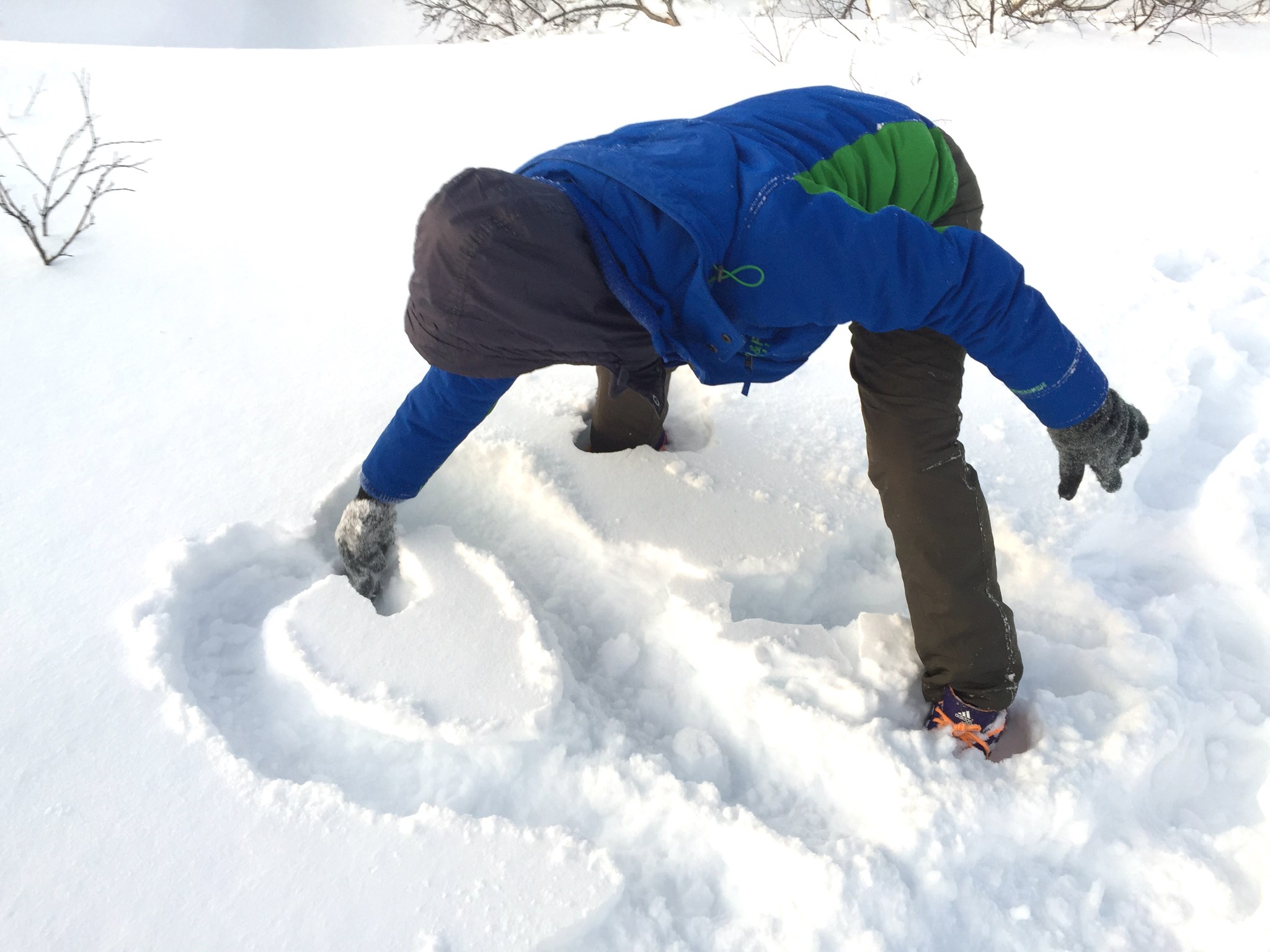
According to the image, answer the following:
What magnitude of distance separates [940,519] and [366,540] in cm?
89

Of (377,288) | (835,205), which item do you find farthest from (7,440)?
(835,205)

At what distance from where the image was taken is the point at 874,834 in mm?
1142

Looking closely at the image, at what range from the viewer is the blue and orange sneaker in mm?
1235

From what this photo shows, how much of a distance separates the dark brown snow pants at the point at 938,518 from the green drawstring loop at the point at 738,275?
34cm

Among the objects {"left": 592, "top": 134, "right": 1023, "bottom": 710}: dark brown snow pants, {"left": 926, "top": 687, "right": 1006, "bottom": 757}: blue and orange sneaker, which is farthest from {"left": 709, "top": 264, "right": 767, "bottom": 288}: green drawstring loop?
{"left": 926, "top": 687, "right": 1006, "bottom": 757}: blue and orange sneaker

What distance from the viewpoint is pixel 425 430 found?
134cm

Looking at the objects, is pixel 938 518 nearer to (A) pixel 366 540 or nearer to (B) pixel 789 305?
(B) pixel 789 305

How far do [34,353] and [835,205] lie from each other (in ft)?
5.57

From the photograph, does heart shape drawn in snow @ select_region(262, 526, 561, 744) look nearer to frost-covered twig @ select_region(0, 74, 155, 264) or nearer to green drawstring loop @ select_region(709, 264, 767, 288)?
green drawstring loop @ select_region(709, 264, 767, 288)

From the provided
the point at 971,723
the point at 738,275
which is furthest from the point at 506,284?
the point at 971,723

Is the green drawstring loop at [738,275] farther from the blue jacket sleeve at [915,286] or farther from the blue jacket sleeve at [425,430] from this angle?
the blue jacket sleeve at [425,430]

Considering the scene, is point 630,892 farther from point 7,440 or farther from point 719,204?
point 7,440

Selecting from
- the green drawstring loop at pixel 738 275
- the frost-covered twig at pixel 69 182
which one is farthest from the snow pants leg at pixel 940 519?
the frost-covered twig at pixel 69 182

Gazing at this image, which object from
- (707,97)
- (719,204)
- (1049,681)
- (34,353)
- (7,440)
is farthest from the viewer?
(707,97)
